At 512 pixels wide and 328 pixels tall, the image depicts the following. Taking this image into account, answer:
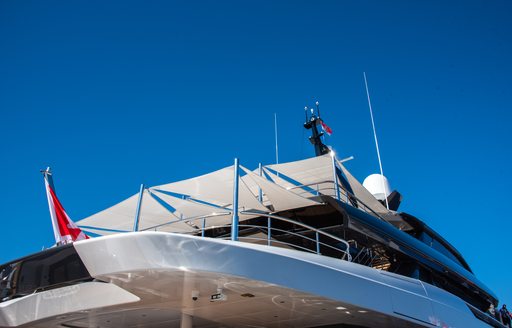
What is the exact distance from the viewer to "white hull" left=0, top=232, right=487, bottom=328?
4.34m

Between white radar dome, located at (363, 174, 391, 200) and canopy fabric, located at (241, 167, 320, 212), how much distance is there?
6792mm

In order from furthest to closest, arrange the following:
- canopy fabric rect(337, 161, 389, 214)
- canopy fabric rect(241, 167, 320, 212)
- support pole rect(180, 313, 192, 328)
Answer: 1. canopy fabric rect(337, 161, 389, 214)
2. canopy fabric rect(241, 167, 320, 212)
3. support pole rect(180, 313, 192, 328)

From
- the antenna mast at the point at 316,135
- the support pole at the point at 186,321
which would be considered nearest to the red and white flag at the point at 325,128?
the antenna mast at the point at 316,135

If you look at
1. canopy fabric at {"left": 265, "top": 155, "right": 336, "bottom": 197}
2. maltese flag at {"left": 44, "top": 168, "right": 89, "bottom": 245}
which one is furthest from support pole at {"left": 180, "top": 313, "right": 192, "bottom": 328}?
canopy fabric at {"left": 265, "top": 155, "right": 336, "bottom": 197}

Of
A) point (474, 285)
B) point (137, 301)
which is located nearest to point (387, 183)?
point (474, 285)

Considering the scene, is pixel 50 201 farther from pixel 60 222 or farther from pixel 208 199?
pixel 208 199

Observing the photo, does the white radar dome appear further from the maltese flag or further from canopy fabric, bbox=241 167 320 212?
the maltese flag

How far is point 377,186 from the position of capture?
45.1 feet

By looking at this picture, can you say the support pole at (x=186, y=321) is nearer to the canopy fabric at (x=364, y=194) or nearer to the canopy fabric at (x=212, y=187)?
the canopy fabric at (x=212, y=187)

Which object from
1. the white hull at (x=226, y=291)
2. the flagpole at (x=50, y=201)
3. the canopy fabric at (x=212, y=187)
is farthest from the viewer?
the canopy fabric at (x=212, y=187)

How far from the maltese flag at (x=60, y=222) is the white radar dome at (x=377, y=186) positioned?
926 cm

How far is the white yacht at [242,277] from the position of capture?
4.41m

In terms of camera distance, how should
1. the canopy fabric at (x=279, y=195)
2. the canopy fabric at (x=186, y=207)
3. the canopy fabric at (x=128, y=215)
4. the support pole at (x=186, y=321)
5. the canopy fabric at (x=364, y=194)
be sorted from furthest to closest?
the canopy fabric at (x=128, y=215) → the canopy fabric at (x=364, y=194) → the canopy fabric at (x=186, y=207) → the canopy fabric at (x=279, y=195) → the support pole at (x=186, y=321)

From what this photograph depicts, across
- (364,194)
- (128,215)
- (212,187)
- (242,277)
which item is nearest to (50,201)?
(128,215)
